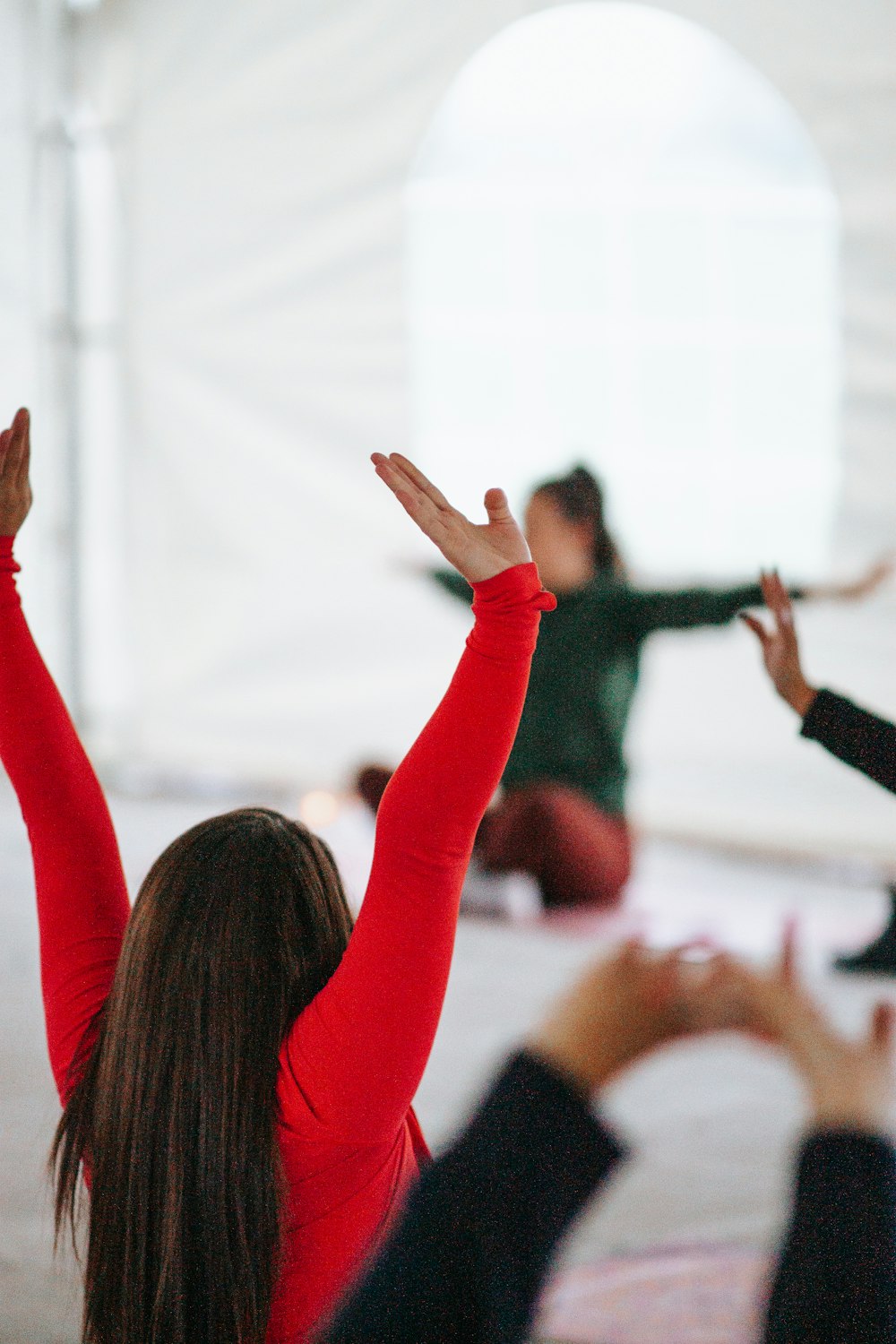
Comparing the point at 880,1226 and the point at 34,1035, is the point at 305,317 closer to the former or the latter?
the point at 34,1035

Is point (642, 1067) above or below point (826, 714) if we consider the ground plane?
below

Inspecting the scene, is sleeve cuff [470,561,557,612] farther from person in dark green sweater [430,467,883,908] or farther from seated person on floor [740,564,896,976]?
person in dark green sweater [430,467,883,908]

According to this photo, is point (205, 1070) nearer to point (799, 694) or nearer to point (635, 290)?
point (799, 694)

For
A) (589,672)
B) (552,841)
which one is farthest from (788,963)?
(552,841)

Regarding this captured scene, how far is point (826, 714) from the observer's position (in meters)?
0.70

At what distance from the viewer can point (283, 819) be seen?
0.56 metres

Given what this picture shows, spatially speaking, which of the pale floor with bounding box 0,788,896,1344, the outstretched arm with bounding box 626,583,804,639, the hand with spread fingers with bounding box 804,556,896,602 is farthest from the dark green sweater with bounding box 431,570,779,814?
the pale floor with bounding box 0,788,896,1344

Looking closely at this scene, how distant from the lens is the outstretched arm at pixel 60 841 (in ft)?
2.00

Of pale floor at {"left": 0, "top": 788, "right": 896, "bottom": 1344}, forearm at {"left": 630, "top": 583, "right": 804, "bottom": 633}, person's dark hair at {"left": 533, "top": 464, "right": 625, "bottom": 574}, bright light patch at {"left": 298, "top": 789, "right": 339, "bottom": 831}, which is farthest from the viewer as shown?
bright light patch at {"left": 298, "top": 789, "right": 339, "bottom": 831}

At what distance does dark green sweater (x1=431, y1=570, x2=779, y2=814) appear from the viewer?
1763 mm

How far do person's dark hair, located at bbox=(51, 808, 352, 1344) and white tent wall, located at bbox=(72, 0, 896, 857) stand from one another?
1565 mm

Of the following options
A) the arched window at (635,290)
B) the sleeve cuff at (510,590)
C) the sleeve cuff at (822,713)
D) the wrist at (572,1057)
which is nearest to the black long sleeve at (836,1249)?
the wrist at (572,1057)

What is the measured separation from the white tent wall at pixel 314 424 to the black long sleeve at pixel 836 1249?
141cm

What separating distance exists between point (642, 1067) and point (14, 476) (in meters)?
0.96
